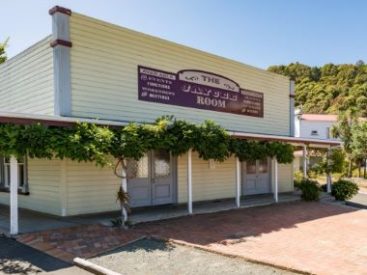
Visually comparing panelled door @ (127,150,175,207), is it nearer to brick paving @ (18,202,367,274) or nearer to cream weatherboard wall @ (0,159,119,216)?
cream weatherboard wall @ (0,159,119,216)

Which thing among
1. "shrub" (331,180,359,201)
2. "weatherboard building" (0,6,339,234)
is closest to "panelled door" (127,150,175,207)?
"weatherboard building" (0,6,339,234)

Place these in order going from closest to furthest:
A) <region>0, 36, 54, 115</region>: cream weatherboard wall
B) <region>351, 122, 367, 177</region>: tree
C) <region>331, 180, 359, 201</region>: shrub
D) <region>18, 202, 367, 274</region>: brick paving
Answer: <region>18, 202, 367, 274</region>: brick paving < <region>0, 36, 54, 115</region>: cream weatherboard wall < <region>331, 180, 359, 201</region>: shrub < <region>351, 122, 367, 177</region>: tree

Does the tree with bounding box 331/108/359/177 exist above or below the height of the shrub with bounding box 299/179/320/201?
above

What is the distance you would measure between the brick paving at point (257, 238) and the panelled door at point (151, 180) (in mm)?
1839

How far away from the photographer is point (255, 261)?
6.44 meters

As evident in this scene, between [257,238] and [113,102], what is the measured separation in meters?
5.91

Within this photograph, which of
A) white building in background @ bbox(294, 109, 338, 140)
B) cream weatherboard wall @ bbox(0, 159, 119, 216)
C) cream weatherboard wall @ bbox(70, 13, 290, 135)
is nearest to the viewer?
cream weatherboard wall @ bbox(0, 159, 119, 216)

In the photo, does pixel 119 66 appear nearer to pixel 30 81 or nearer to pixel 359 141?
pixel 30 81

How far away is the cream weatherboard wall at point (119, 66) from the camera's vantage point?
1059 cm

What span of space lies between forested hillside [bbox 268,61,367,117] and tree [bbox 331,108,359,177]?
21.7 meters

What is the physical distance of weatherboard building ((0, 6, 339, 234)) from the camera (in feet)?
33.5

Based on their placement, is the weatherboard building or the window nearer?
the weatherboard building

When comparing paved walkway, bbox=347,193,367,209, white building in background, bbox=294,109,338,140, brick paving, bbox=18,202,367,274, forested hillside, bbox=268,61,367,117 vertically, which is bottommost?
paved walkway, bbox=347,193,367,209

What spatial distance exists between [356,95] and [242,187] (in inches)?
2048
